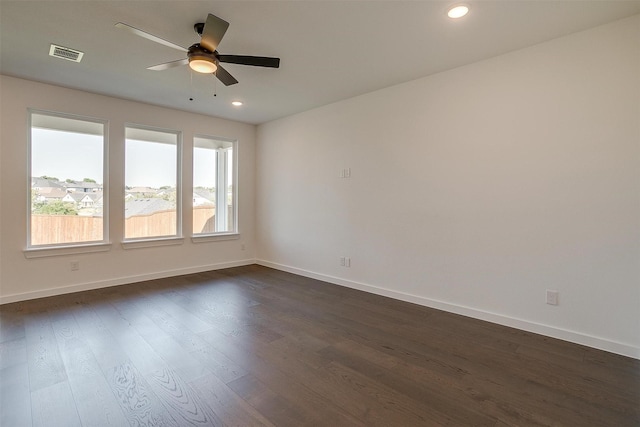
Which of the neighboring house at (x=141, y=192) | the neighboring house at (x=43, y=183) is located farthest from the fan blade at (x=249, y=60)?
the neighboring house at (x=43, y=183)

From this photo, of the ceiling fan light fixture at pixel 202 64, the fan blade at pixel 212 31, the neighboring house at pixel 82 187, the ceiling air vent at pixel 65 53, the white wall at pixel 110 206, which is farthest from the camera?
the neighboring house at pixel 82 187

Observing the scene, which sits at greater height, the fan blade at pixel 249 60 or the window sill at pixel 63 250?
the fan blade at pixel 249 60

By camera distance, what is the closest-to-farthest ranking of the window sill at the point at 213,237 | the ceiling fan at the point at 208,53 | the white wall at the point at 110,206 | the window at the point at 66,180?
→ the ceiling fan at the point at 208,53, the white wall at the point at 110,206, the window at the point at 66,180, the window sill at the point at 213,237

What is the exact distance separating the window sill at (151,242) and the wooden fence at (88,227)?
0.12 m

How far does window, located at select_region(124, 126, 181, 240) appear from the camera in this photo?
14.8ft

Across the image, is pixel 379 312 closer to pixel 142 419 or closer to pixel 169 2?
pixel 142 419

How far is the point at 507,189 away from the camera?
2.95 meters

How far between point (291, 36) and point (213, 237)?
12.0ft

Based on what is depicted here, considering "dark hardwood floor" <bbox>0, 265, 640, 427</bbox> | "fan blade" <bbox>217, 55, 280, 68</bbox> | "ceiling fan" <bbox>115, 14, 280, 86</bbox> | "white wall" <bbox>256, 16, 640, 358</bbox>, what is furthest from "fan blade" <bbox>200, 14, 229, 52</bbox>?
"dark hardwood floor" <bbox>0, 265, 640, 427</bbox>

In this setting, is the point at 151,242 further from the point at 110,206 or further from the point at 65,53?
the point at 65,53

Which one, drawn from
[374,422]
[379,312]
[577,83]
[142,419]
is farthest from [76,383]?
[577,83]

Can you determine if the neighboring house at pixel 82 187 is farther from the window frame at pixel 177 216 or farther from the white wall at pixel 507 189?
the white wall at pixel 507 189

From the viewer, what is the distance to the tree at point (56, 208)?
3.82 meters

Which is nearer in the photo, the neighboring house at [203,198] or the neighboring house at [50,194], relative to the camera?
the neighboring house at [50,194]
